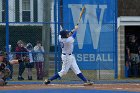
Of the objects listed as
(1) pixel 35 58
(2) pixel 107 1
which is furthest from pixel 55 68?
(2) pixel 107 1

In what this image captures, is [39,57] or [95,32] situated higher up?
[95,32]

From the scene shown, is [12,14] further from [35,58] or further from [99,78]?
[99,78]

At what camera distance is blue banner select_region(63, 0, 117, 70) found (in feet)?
64.0

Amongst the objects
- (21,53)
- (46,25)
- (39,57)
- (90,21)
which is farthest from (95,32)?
(21,53)

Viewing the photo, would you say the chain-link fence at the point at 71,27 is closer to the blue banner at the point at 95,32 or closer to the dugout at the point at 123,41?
the blue banner at the point at 95,32

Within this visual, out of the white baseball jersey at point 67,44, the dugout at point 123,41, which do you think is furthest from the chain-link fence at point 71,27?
the white baseball jersey at point 67,44

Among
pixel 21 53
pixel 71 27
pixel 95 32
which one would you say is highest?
pixel 71 27

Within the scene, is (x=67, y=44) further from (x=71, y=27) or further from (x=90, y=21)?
(x=90, y=21)

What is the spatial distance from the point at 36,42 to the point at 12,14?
62.0 inches

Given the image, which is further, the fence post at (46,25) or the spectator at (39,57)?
the fence post at (46,25)

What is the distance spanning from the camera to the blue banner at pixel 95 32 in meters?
19.5

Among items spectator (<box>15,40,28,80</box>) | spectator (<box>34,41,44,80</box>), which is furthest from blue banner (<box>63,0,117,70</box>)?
spectator (<box>15,40,28,80</box>)

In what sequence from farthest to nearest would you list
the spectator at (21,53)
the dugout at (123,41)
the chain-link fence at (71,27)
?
the dugout at (123,41)
the chain-link fence at (71,27)
the spectator at (21,53)

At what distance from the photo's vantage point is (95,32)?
19578 millimetres
